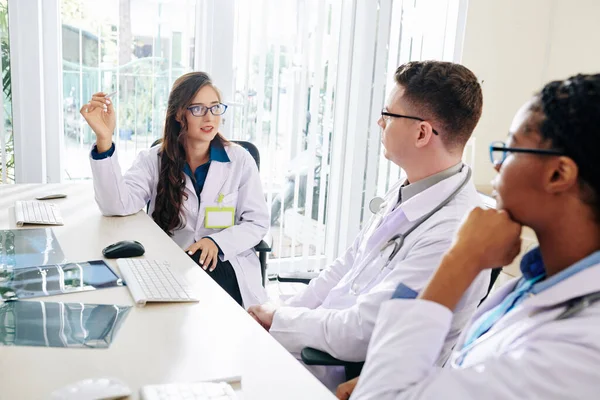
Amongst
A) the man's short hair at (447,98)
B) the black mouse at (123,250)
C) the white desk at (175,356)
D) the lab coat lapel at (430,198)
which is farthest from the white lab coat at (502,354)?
the black mouse at (123,250)

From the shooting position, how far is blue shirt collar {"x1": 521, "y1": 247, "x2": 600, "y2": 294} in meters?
0.84

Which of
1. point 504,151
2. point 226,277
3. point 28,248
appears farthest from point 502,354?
point 226,277

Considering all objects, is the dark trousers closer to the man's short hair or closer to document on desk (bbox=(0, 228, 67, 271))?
document on desk (bbox=(0, 228, 67, 271))

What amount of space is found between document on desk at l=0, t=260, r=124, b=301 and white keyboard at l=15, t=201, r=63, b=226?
49 centimetres

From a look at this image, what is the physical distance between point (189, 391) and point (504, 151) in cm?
64

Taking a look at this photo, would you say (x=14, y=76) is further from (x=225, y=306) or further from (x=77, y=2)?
(x=225, y=306)

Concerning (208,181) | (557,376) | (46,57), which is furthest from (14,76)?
(557,376)

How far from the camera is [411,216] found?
4.83 feet

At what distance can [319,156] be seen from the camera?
3695 millimetres

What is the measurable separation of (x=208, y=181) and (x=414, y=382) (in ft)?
5.35

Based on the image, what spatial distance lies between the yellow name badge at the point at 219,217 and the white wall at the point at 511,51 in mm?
1532

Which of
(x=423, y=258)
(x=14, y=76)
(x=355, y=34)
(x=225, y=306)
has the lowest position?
(x=225, y=306)

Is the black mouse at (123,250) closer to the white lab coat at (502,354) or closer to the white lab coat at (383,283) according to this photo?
the white lab coat at (383,283)

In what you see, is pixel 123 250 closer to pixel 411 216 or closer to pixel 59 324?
pixel 59 324
